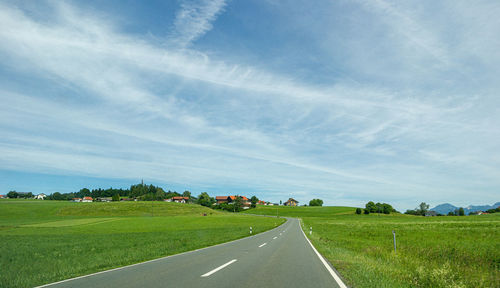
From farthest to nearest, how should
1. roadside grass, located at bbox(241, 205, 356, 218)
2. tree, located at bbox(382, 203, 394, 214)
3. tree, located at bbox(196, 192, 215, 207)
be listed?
tree, located at bbox(196, 192, 215, 207) < tree, located at bbox(382, 203, 394, 214) < roadside grass, located at bbox(241, 205, 356, 218)

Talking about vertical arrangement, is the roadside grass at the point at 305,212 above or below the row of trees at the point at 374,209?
below

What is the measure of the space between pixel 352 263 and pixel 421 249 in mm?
9737

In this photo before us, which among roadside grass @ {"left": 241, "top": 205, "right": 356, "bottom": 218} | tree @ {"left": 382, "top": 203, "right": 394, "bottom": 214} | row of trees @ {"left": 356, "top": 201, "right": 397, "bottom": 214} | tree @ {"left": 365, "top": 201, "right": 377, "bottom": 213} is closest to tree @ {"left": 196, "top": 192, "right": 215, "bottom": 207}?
roadside grass @ {"left": 241, "top": 205, "right": 356, "bottom": 218}

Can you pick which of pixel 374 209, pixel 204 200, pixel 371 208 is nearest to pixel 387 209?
pixel 374 209

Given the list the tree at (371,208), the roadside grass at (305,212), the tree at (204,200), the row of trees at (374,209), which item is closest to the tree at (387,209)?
the row of trees at (374,209)

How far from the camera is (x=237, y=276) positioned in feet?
26.5

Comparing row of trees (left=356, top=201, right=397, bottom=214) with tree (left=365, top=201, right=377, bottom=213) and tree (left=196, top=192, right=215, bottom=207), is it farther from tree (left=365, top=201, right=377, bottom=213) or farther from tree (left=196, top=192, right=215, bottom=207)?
tree (left=196, top=192, right=215, bottom=207)

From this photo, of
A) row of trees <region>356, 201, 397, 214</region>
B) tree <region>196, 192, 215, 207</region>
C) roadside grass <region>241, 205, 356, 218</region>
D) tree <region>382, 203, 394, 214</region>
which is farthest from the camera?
tree <region>196, 192, 215, 207</region>

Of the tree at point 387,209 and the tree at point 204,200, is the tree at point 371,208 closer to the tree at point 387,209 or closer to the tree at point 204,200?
the tree at point 387,209

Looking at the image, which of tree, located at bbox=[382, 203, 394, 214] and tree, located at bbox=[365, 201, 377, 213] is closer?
tree, located at bbox=[365, 201, 377, 213]

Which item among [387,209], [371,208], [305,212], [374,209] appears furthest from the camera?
[305,212]

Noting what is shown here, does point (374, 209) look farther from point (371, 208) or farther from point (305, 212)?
point (305, 212)

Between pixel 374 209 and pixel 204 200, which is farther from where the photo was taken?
pixel 204 200

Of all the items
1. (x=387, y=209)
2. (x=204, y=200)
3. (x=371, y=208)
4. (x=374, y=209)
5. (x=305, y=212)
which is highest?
(x=204, y=200)
